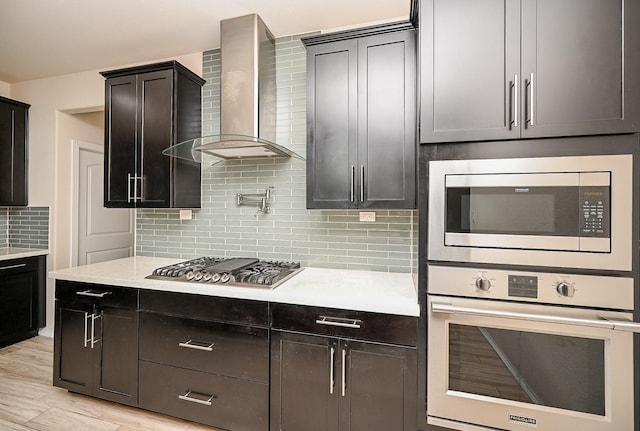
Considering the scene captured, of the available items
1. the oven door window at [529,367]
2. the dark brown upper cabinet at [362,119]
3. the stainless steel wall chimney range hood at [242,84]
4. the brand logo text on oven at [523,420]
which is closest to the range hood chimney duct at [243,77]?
the stainless steel wall chimney range hood at [242,84]

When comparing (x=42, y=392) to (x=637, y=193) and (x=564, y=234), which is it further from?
(x=637, y=193)

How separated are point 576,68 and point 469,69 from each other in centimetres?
44

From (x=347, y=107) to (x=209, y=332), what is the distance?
1648mm

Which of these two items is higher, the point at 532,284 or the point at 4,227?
the point at 4,227

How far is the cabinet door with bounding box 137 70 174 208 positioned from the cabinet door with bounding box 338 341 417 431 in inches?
71.9

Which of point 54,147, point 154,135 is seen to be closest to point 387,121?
point 154,135

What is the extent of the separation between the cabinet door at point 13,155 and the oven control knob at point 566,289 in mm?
4840

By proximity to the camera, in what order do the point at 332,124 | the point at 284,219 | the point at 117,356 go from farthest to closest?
the point at 284,219 → the point at 117,356 → the point at 332,124

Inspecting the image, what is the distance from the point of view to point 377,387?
5.24ft

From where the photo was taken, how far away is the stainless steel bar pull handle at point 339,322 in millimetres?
1634

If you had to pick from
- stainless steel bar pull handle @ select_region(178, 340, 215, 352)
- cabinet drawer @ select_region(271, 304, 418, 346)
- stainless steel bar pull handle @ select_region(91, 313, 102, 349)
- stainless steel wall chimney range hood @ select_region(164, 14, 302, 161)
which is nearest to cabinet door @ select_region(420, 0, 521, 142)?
cabinet drawer @ select_region(271, 304, 418, 346)

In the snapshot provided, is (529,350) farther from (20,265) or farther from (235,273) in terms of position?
(20,265)

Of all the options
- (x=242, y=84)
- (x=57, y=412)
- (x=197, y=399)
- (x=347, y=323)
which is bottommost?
(x=57, y=412)

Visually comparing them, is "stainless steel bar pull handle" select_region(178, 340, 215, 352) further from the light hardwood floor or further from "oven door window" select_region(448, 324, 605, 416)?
"oven door window" select_region(448, 324, 605, 416)
